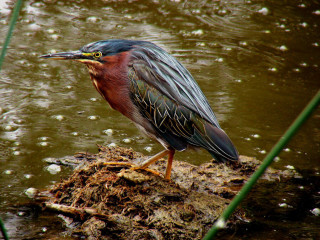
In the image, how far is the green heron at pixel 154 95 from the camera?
12.6ft

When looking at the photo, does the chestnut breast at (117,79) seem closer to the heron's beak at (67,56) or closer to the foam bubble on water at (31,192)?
the heron's beak at (67,56)

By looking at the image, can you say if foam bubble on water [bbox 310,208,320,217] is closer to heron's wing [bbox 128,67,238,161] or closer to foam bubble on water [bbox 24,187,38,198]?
heron's wing [bbox 128,67,238,161]

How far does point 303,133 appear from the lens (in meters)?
5.67

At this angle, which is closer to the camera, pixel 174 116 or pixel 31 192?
pixel 174 116

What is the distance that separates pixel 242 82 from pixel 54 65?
2830 millimetres

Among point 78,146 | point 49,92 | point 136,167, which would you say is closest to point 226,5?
point 49,92

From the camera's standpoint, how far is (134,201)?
3738 millimetres

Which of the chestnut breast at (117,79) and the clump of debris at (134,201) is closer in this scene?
the clump of debris at (134,201)

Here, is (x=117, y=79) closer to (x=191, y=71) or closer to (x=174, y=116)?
(x=174, y=116)

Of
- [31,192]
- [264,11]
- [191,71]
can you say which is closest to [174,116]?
[31,192]

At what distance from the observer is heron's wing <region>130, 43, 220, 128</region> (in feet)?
12.6

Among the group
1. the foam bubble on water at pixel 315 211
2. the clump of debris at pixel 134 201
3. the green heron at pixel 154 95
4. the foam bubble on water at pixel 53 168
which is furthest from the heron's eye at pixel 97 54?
the foam bubble on water at pixel 315 211

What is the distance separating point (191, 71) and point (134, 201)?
3.46 metres

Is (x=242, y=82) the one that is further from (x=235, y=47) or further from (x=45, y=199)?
(x=45, y=199)
